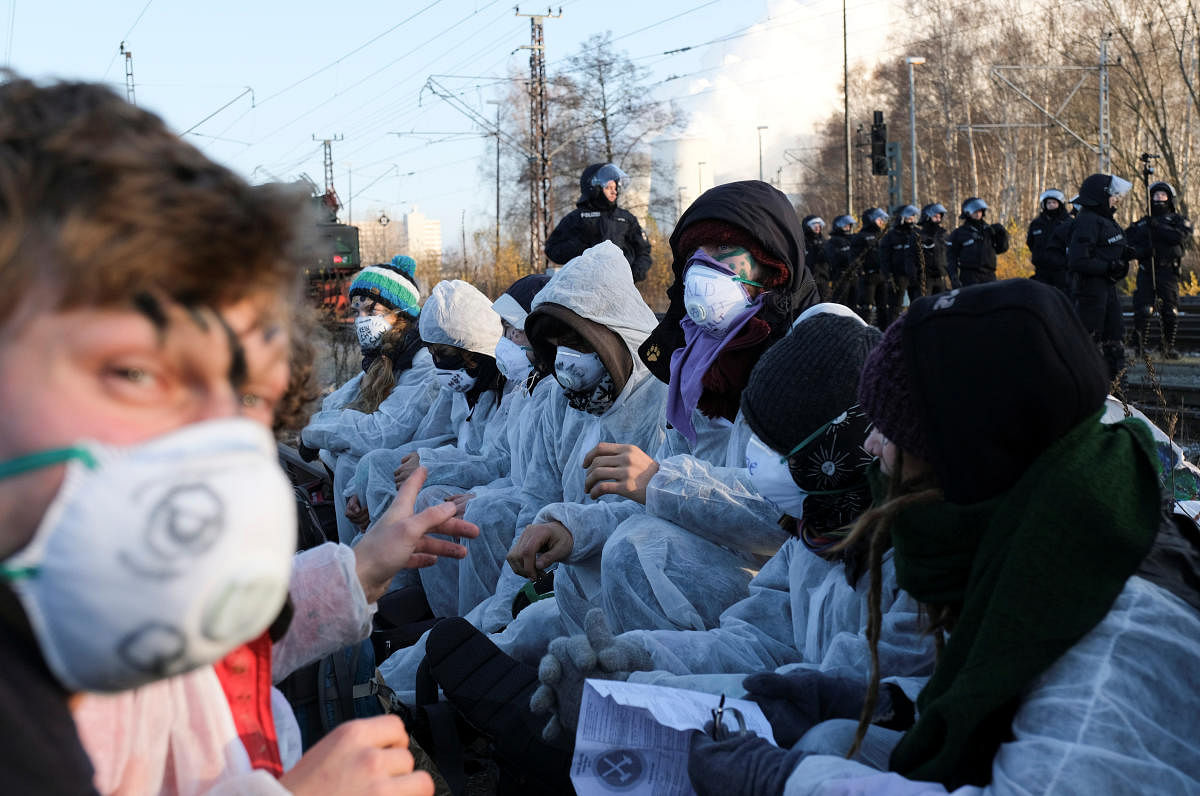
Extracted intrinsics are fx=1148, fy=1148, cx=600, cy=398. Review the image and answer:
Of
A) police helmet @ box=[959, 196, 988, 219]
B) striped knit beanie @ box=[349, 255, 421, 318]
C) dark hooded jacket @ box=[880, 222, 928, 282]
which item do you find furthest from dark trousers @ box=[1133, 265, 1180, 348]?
striped knit beanie @ box=[349, 255, 421, 318]

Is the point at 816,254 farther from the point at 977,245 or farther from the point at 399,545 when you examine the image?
the point at 399,545

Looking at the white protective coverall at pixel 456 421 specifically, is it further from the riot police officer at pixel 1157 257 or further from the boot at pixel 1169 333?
the riot police officer at pixel 1157 257

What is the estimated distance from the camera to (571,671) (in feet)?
8.35

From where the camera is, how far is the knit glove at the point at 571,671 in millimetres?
2525

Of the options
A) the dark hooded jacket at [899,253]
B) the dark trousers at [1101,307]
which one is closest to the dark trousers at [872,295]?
the dark hooded jacket at [899,253]

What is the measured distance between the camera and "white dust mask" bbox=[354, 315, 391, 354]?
25.0ft

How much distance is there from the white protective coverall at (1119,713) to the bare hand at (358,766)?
80cm

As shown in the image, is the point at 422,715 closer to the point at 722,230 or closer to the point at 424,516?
the point at 424,516

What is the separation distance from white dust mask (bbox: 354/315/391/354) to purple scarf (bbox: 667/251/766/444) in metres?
3.89

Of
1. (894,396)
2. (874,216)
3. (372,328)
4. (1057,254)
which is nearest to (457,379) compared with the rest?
(372,328)

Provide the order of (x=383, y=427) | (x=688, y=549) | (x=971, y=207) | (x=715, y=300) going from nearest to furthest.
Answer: (x=688, y=549)
(x=715, y=300)
(x=383, y=427)
(x=971, y=207)

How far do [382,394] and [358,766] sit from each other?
6664mm

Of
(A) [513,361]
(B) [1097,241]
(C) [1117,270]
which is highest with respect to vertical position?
(B) [1097,241]

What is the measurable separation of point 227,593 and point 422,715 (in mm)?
2444
